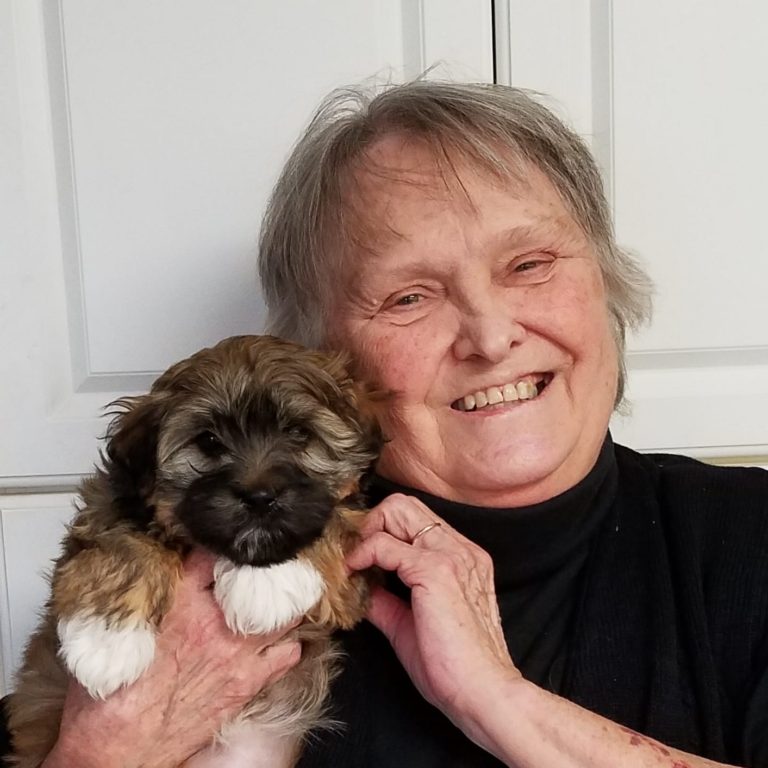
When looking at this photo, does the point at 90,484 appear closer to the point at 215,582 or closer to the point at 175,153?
the point at 215,582

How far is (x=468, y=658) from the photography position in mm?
1009

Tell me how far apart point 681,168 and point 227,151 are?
2.91 feet

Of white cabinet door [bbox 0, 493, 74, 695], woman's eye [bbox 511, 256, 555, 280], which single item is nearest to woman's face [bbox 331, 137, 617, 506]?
woman's eye [bbox 511, 256, 555, 280]

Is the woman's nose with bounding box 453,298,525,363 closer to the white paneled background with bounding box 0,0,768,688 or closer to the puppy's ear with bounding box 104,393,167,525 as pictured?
the puppy's ear with bounding box 104,393,167,525

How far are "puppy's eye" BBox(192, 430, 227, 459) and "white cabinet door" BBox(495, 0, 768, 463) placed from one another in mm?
962

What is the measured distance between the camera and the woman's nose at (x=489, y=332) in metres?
1.15

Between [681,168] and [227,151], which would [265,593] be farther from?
[681,168]

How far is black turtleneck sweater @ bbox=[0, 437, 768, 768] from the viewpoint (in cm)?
108

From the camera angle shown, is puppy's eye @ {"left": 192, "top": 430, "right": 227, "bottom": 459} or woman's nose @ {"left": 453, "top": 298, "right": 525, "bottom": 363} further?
woman's nose @ {"left": 453, "top": 298, "right": 525, "bottom": 363}

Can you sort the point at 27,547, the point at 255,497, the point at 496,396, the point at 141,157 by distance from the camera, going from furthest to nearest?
the point at 27,547 → the point at 141,157 → the point at 496,396 → the point at 255,497

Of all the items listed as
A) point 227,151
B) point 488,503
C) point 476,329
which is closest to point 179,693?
point 488,503

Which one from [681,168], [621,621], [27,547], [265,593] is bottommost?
[27,547]

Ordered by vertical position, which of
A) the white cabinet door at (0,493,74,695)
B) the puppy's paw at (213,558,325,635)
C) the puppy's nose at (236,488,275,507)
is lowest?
the white cabinet door at (0,493,74,695)

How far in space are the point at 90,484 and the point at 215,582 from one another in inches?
9.4
